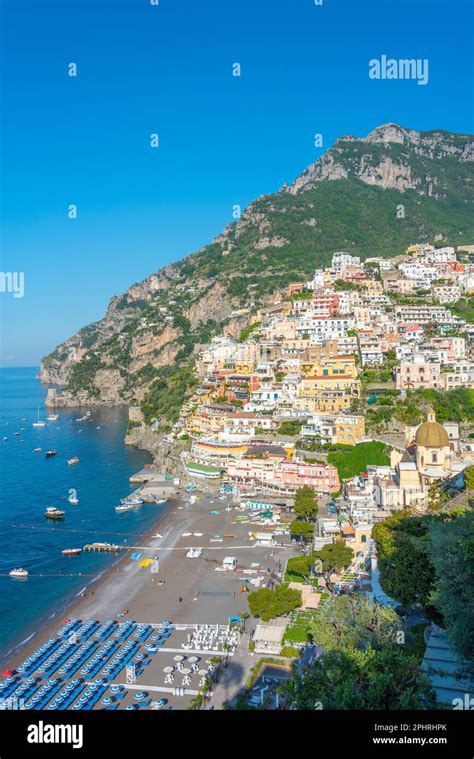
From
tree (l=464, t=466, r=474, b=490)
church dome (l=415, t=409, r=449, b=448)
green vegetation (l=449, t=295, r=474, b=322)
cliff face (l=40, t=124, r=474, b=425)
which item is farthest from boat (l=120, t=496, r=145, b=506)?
green vegetation (l=449, t=295, r=474, b=322)

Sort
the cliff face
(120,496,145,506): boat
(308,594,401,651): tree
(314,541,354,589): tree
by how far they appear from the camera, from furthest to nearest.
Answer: the cliff face → (120,496,145,506): boat → (314,541,354,589): tree → (308,594,401,651): tree

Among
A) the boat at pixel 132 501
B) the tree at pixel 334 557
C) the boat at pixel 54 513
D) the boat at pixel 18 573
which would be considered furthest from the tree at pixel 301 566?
the boat at pixel 54 513

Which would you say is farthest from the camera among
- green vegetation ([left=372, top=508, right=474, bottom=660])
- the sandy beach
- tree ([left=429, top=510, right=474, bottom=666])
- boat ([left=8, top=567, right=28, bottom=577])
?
boat ([left=8, top=567, right=28, bottom=577])

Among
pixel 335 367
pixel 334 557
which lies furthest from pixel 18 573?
pixel 335 367

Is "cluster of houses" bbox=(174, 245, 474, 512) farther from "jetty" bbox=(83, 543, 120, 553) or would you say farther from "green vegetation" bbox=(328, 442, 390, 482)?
"jetty" bbox=(83, 543, 120, 553)

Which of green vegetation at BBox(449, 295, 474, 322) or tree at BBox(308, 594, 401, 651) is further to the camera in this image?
green vegetation at BBox(449, 295, 474, 322)

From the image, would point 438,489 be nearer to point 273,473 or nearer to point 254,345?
point 273,473

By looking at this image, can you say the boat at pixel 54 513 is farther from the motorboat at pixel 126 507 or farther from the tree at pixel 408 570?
the tree at pixel 408 570
